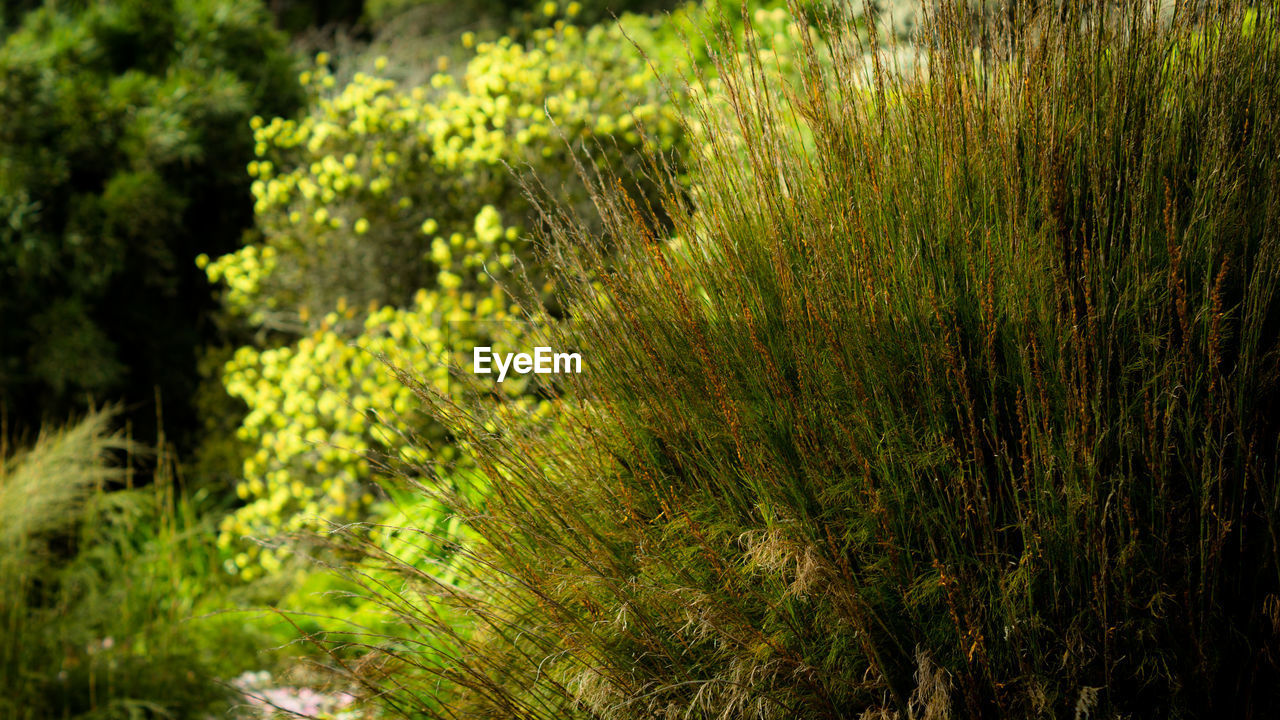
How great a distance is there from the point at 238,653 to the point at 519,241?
8.10 ft

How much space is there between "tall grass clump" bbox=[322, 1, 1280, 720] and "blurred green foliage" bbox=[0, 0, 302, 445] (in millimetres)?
5377

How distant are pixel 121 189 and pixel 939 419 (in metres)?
6.73

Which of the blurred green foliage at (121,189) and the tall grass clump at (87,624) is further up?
the blurred green foliage at (121,189)

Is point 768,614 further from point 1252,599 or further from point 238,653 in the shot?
point 238,653

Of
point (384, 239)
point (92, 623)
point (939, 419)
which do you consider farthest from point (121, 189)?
point (939, 419)

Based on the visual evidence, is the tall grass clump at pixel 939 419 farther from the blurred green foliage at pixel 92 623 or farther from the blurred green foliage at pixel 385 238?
the blurred green foliage at pixel 385 238

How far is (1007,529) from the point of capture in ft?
6.04

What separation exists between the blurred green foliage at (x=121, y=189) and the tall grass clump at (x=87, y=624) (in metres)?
2.15

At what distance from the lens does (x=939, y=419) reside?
6.20ft

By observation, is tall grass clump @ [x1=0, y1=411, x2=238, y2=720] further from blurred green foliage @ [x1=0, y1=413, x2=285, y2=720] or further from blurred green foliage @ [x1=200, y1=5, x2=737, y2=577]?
blurred green foliage @ [x1=200, y1=5, x2=737, y2=577]

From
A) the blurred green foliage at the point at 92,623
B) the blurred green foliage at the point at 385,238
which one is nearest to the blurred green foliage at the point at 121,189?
the blurred green foliage at the point at 385,238

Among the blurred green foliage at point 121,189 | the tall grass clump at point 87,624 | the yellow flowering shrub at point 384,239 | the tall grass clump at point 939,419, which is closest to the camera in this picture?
the tall grass clump at point 939,419

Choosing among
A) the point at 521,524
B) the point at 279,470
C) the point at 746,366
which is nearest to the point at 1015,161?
the point at 746,366

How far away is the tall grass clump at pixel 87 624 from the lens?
3.76 m
